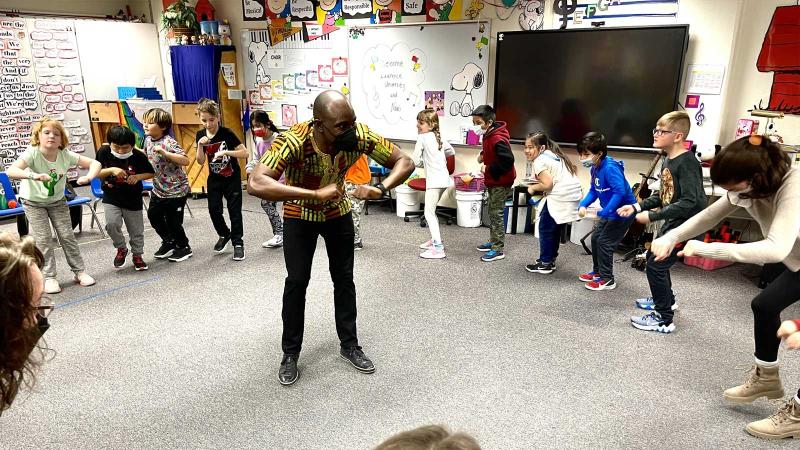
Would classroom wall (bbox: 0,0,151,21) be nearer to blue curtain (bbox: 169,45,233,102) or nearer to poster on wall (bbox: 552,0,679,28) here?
blue curtain (bbox: 169,45,233,102)

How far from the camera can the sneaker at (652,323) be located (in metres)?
3.33

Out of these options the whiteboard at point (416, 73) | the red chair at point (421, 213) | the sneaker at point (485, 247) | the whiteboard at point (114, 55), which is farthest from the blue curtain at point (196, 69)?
the sneaker at point (485, 247)

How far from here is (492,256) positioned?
4750mm

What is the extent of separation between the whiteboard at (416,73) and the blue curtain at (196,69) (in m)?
2.14

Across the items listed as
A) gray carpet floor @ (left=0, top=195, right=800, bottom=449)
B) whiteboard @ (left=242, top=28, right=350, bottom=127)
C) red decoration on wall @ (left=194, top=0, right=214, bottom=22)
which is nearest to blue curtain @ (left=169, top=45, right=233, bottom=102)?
whiteboard @ (left=242, top=28, right=350, bottom=127)

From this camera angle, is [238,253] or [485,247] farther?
[485,247]

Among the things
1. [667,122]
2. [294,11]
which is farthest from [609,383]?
[294,11]

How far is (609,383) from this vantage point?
2762 millimetres

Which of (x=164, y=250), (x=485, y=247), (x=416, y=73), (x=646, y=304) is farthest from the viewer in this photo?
(x=416, y=73)

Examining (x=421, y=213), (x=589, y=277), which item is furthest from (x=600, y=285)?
(x=421, y=213)

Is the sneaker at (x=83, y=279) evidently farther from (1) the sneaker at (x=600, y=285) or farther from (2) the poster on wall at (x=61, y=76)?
(2) the poster on wall at (x=61, y=76)

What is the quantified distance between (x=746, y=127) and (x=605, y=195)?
1.83m

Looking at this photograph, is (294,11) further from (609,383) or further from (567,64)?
(609,383)

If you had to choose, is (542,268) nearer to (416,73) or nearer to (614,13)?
(614,13)
